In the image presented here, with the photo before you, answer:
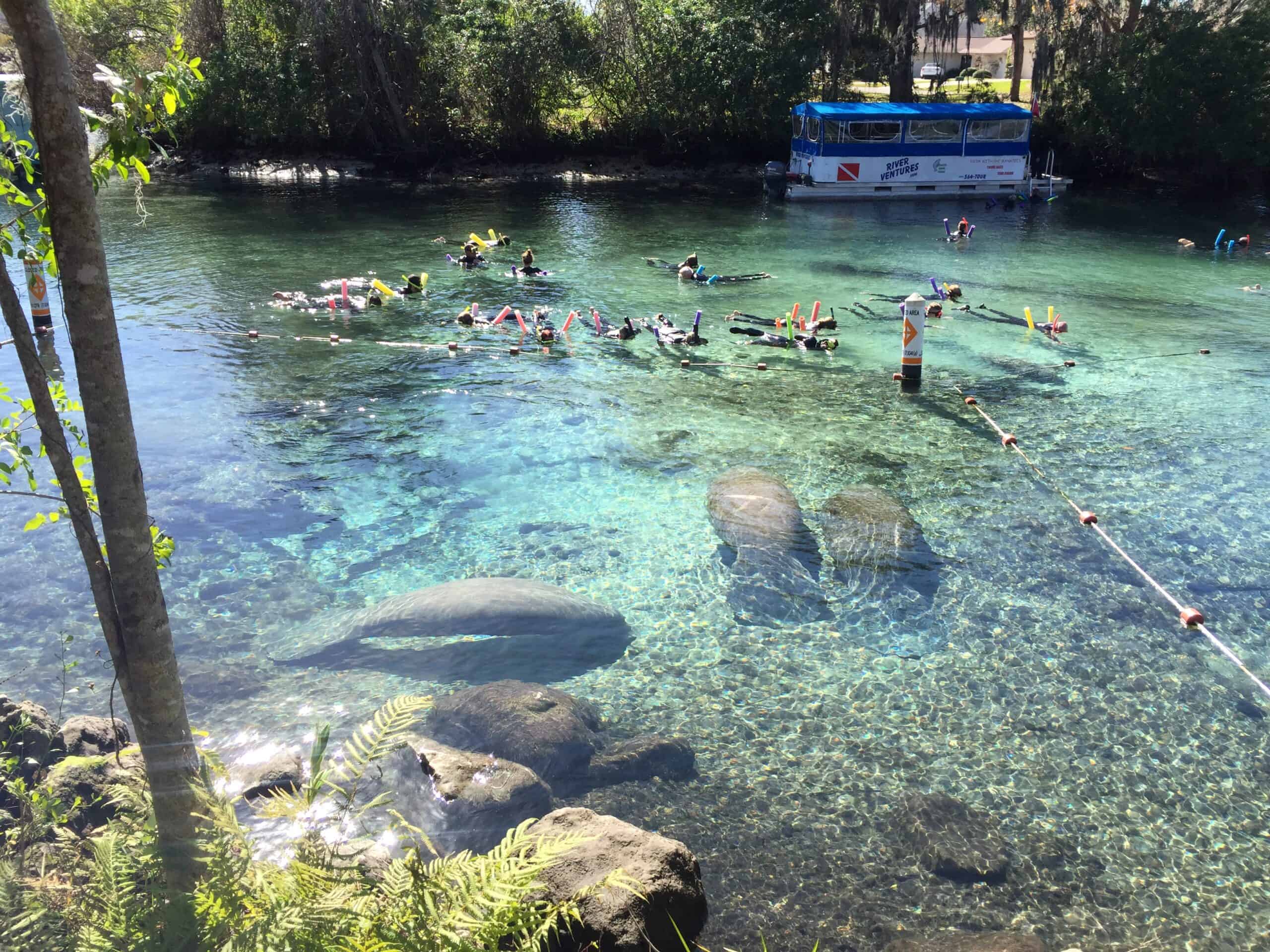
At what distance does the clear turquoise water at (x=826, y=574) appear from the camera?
19.7ft

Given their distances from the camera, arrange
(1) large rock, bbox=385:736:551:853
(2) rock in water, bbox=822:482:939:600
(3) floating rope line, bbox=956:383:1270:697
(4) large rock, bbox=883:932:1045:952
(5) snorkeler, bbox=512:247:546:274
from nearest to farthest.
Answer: (4) large rock, bbox=883:932:1045:952
(1) large rock, bbox=385:736:551:853
(3) floating rope line, bbox=956:383:1270:697
(2) rock in water, bbox=822:482:939:600
(5) snorkeler, bbox=512:247:546:274

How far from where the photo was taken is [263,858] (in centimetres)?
574

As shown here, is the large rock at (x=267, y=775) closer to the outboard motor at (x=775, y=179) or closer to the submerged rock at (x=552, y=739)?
the submerged rock at (x=552, y=739)

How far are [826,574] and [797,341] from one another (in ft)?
29.2

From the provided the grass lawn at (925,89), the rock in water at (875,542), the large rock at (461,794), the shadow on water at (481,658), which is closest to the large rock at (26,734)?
the shadow on water at (481,658)

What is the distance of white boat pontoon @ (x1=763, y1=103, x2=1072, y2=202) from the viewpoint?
34.2 metres

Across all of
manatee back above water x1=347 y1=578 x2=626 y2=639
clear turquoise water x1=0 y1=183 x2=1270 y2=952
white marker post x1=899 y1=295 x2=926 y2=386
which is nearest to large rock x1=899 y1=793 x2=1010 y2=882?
clear turquoise water x1=0 y1=183 x2=1270 y2=952

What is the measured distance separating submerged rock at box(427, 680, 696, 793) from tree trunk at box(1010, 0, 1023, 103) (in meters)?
40.0

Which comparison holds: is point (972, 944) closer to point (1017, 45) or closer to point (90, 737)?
point (90, 737)

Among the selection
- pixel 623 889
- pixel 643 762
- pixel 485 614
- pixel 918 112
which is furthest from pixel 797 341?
pixel 918 112

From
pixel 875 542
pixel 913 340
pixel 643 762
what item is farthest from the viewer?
pixel 913 340

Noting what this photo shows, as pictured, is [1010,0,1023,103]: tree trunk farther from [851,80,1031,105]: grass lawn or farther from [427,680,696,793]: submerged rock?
[427,680,696,793]: submerged rock

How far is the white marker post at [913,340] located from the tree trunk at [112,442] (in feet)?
39.0

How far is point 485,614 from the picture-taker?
8.20 metres
